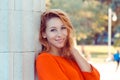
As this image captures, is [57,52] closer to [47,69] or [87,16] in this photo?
[47,69]

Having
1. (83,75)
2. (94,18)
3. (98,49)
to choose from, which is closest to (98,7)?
(94,18)

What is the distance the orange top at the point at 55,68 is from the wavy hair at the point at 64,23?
0.16 feet

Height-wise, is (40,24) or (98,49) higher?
(40,24)

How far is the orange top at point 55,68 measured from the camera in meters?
1.86

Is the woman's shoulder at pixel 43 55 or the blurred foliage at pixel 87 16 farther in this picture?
the blurred foliage at pixel 87 16

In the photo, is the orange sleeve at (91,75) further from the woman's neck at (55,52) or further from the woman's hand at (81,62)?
the woman's neck at (55,52)

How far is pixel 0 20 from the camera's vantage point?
1795 mm

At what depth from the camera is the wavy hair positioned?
1908mm

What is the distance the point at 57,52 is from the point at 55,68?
0.12m

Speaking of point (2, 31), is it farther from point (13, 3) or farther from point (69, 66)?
point (69, 66)

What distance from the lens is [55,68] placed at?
1878 millimetres

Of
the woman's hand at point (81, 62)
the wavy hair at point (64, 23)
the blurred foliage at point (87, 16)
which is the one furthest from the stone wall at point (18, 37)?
the blurred foliage at point (87, 16)

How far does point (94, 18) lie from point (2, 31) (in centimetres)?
2308

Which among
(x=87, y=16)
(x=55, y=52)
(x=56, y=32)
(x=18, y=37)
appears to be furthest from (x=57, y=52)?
(x=87, y=16)
